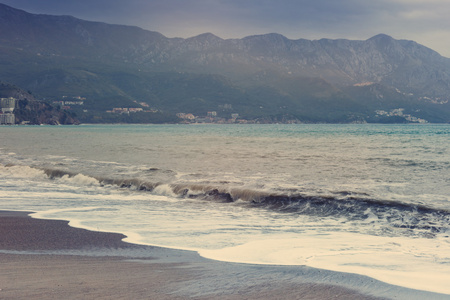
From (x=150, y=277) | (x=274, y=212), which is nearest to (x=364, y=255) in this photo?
(x=150, y=277)

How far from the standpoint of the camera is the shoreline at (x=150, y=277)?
263 inches

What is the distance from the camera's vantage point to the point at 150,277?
752 cm

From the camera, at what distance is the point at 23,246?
31.8ft

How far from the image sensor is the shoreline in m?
6.68

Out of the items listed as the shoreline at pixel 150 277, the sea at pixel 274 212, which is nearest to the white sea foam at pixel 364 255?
the sea at pixel 274 212

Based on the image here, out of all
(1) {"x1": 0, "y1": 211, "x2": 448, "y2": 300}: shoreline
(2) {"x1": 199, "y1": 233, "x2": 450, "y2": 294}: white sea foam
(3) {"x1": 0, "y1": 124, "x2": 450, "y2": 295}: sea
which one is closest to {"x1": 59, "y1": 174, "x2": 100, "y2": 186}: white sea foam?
(3) {"x1": 0, "y1": 124, "x2": 450, "y2": 295}: sea

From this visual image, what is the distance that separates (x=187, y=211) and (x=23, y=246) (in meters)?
6.93

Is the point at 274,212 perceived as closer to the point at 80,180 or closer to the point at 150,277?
the point at 150,277

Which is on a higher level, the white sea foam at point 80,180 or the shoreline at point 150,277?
the shoreline at point 150,277

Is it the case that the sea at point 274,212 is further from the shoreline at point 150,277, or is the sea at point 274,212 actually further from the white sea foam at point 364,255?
the shoreline at point 150,277

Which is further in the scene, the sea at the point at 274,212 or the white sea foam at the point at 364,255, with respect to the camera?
the sea at the point at 274,212

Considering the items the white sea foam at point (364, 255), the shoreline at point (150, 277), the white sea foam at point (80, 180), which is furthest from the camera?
the white sea foam at point (80, 180)

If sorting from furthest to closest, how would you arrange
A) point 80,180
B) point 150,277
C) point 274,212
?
point 80,180
point 274,212
point 150,277

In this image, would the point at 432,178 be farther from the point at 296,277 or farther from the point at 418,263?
the point at 296,277
